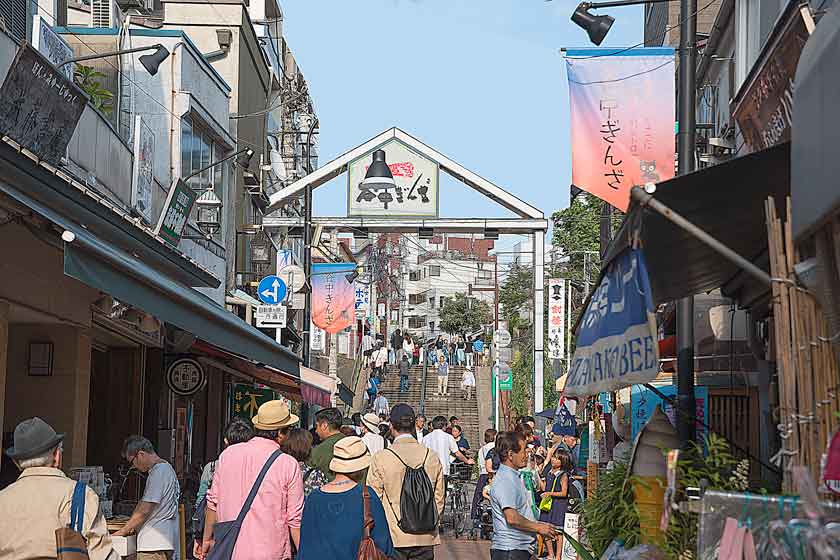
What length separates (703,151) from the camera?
55.1 feet

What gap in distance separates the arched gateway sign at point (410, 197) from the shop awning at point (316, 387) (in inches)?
161

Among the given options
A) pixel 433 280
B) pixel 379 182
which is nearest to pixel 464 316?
pixel 433 280

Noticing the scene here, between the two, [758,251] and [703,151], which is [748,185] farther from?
[703,151]

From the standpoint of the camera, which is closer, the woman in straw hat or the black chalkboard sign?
the woman in straw hat

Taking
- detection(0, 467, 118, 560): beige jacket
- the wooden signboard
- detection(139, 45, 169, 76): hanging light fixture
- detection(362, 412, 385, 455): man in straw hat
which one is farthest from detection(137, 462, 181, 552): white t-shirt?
detection(139, 45, 169, 76): hanging light fixture

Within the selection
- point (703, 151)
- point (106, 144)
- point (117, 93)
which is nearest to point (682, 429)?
point (703, 151)

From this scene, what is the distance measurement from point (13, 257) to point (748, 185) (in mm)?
7358

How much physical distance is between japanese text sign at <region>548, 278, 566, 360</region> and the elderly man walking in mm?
20510

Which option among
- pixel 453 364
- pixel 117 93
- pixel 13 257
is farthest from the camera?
pixel 453 364

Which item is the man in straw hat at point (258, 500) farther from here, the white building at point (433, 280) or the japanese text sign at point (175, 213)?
the white building at point (433, 280)

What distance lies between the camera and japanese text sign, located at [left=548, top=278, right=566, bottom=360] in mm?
30359

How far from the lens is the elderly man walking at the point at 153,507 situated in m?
10.3

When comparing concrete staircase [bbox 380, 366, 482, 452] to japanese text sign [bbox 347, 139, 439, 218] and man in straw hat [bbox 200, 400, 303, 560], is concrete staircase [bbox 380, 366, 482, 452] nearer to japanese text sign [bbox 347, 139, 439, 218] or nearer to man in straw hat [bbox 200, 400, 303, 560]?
japanese text sign [bbox 347, 139, 439, 218]

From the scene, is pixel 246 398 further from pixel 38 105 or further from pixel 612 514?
pixel 612 514
